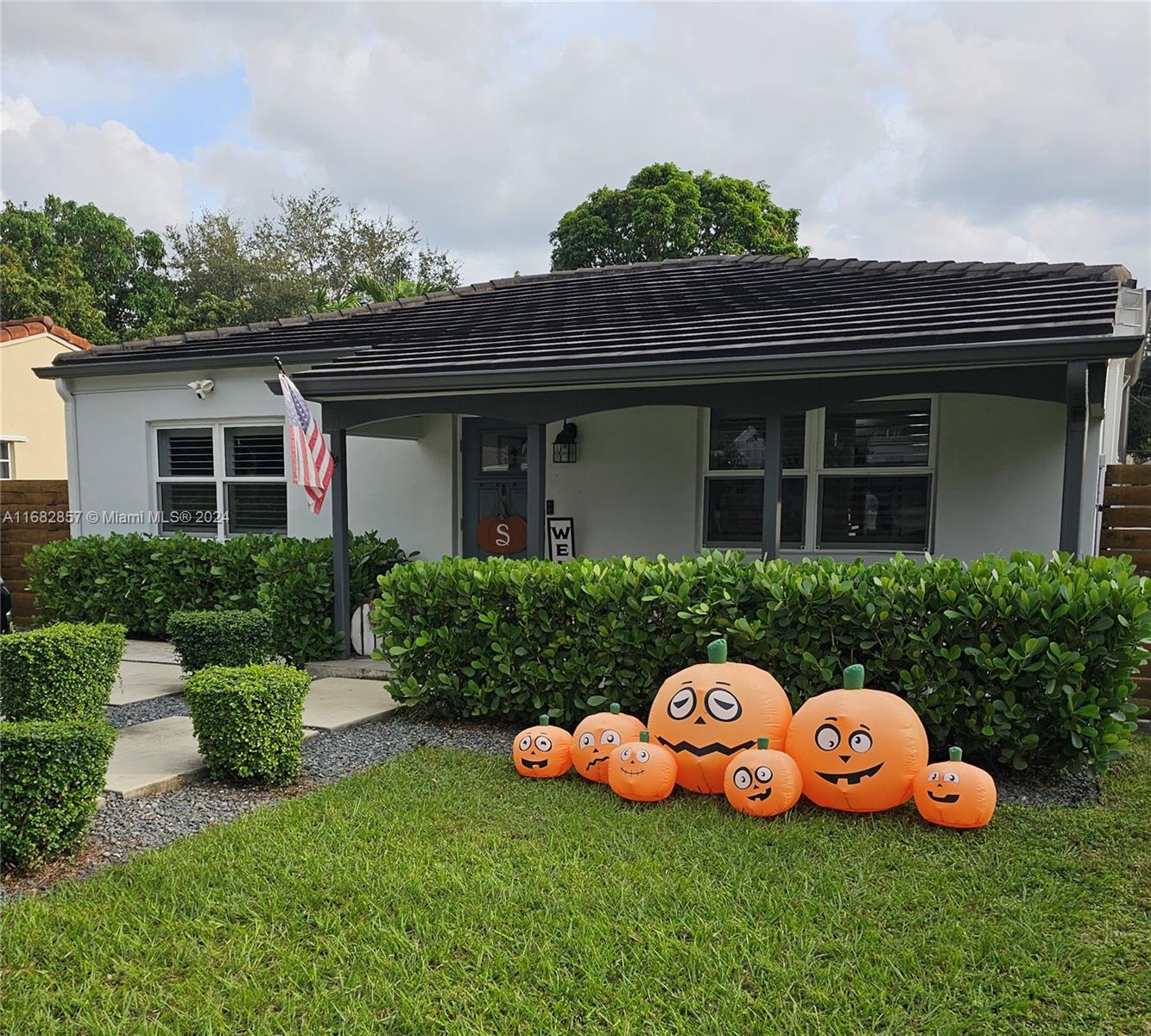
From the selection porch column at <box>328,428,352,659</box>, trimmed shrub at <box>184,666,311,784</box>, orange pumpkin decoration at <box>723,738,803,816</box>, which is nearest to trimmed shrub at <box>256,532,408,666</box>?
porch column at <box>328,428,352,659</box>

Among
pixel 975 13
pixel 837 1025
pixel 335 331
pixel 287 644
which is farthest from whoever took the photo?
pixel 335 331

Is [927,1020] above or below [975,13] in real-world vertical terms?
below

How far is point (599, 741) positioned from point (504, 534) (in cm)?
486

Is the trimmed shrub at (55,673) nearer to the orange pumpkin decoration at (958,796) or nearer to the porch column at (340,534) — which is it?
the porch column at (340,534)

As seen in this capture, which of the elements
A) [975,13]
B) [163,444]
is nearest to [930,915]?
[975,13]

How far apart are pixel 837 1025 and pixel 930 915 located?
847 millimetres

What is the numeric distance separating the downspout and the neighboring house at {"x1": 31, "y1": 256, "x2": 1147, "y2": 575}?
1.8 inches

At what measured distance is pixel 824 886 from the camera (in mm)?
3184

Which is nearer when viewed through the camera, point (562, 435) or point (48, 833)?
point (48, 833)

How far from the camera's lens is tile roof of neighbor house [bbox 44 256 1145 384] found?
5.89m

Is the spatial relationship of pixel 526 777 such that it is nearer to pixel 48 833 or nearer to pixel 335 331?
pixel 48 833

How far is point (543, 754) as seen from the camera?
449cm

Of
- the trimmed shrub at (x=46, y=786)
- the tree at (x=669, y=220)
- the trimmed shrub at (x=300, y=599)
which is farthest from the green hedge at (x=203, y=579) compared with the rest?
the tree at (x=669, y=220)

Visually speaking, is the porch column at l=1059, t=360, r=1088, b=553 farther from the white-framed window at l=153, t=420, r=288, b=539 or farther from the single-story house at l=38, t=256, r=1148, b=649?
the white-framed window at l=153, t=420, r=288, b=539
